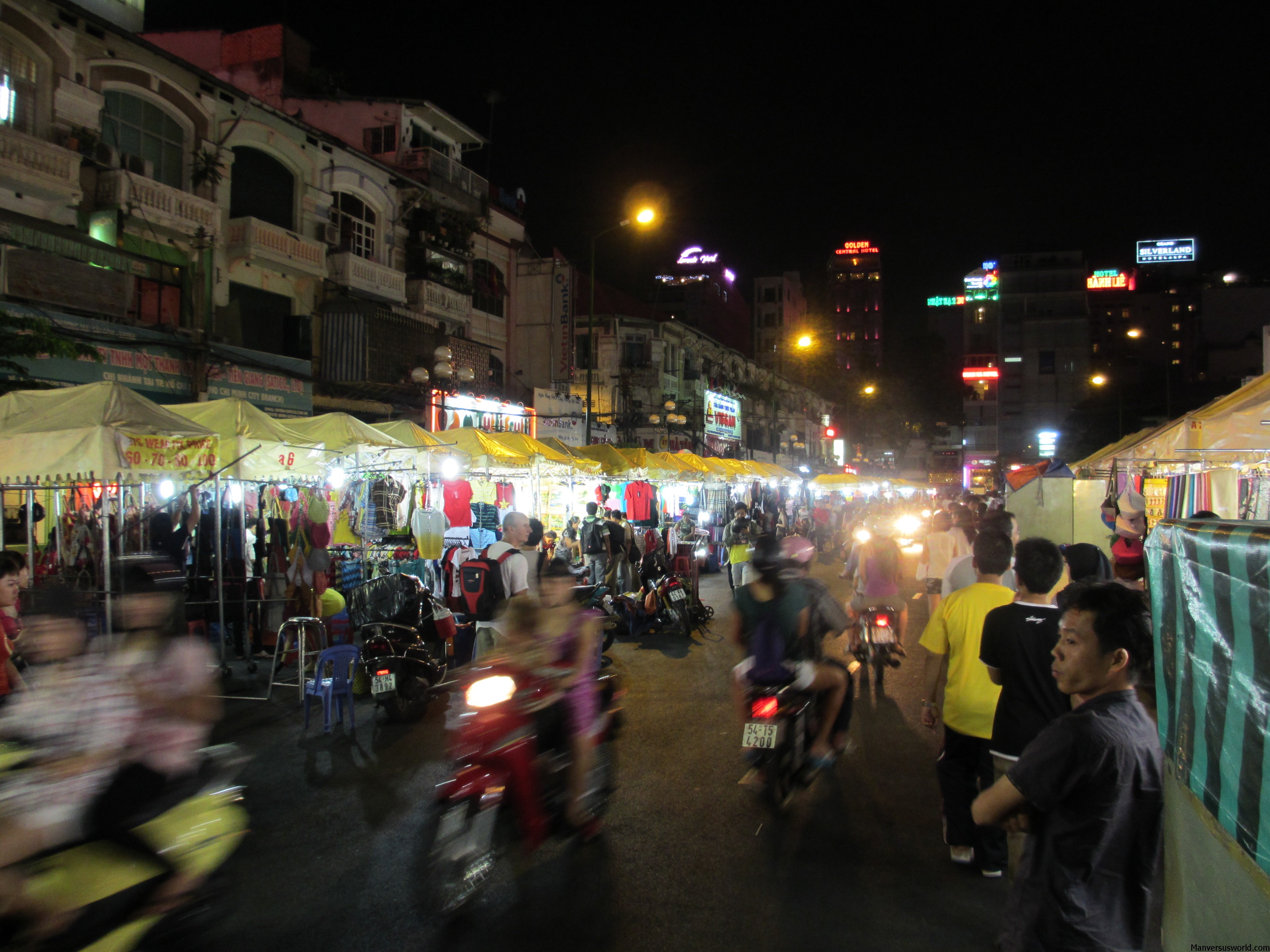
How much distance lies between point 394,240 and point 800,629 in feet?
66.3

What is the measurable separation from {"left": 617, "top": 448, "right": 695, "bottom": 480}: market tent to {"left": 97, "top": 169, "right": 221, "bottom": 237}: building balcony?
1007cm

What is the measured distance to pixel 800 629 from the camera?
17.6 feet

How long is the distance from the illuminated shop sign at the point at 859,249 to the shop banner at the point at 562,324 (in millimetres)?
116388

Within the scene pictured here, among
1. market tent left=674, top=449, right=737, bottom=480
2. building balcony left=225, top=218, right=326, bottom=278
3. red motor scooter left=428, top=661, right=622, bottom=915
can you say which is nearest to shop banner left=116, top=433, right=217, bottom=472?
red motor scooter left=428, top=661, right=622, bottom=915

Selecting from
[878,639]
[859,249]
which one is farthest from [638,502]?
[859,249]

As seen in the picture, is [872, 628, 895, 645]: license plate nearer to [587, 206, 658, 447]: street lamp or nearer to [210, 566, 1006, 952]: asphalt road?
[210, 566, 1006, 952]: asphalt road

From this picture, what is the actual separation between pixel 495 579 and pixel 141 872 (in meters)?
4.63

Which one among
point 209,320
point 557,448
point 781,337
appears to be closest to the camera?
point 557,448

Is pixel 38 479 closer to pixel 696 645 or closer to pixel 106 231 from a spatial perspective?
pixel 696 645

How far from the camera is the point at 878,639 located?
8672mm

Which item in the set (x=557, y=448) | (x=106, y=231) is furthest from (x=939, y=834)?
(x=106, y=231)

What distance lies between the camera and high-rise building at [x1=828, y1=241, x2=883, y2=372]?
12425 cm

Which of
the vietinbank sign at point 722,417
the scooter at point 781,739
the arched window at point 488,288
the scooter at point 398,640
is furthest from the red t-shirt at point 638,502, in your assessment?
the vietinbank sign at point 722,417

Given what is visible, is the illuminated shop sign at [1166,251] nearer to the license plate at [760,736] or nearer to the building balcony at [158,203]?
the building balcony at [158,203]
